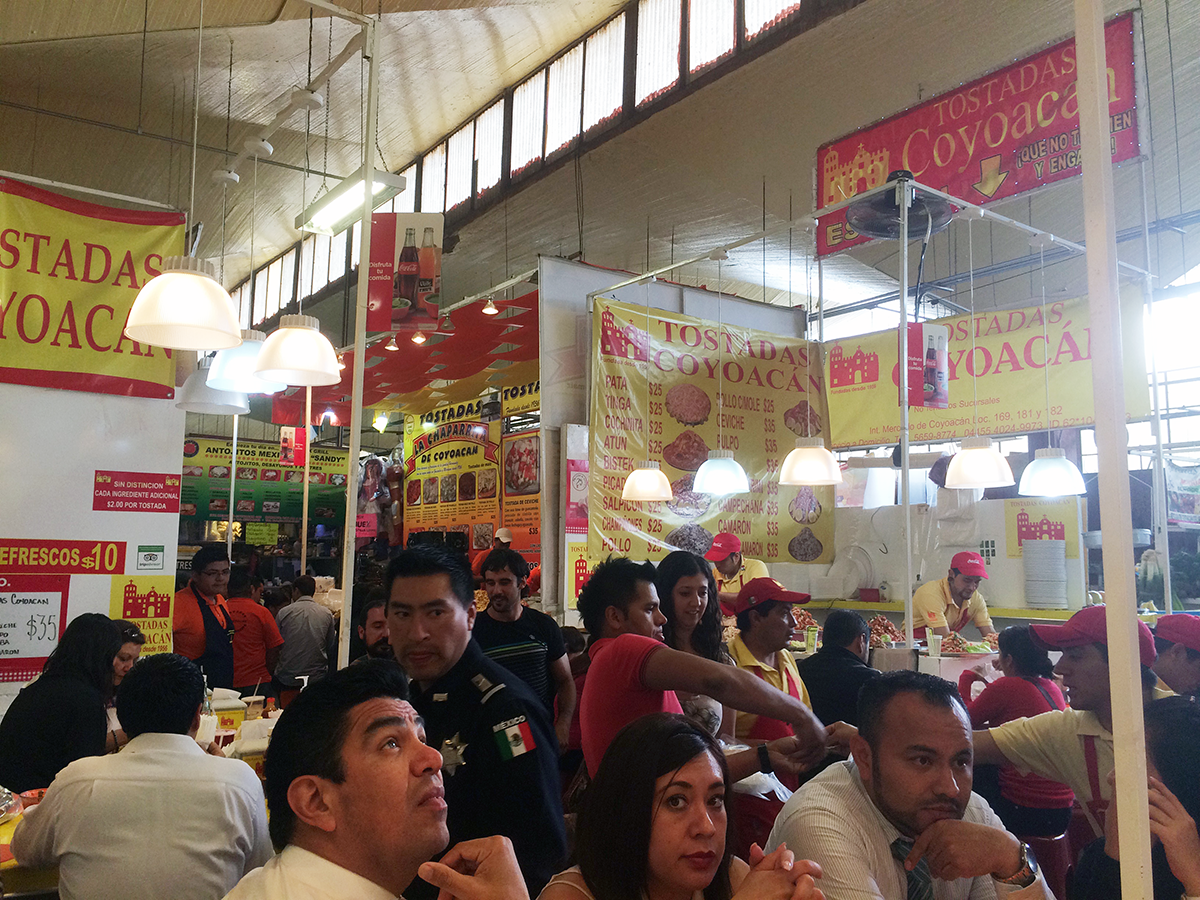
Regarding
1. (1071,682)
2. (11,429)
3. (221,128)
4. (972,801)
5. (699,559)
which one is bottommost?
(972,801)

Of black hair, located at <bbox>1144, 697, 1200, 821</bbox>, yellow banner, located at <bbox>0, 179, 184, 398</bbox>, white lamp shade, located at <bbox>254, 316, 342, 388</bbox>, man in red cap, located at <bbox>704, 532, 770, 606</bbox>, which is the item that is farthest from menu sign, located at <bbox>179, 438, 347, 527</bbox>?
black hair, located at <bbox>1144, 697, 1200, 821</bbox>

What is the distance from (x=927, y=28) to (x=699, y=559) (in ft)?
14.6

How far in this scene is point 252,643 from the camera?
6250 millimetres

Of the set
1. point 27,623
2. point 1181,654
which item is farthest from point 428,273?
point 1181,654

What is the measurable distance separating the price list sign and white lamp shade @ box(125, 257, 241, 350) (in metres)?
1.99

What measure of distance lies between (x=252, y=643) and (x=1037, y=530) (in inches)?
298

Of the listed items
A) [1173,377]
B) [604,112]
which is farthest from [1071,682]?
[1173,377]

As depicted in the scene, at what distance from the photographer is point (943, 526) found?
10.0m

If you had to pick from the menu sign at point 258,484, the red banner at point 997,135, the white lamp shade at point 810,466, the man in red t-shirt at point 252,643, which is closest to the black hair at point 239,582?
the man in red t-shirt at point 252,643

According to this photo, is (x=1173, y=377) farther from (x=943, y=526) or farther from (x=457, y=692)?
(x=457, y=692)

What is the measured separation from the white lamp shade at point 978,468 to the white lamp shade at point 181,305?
14.7ft

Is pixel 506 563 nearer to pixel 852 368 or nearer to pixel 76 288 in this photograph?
pixel 76 288

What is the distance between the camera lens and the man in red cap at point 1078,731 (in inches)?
107

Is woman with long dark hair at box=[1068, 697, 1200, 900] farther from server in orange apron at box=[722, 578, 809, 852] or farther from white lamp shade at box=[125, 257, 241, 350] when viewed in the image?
white lamp shade at box=[125, 257, 241, 350]
